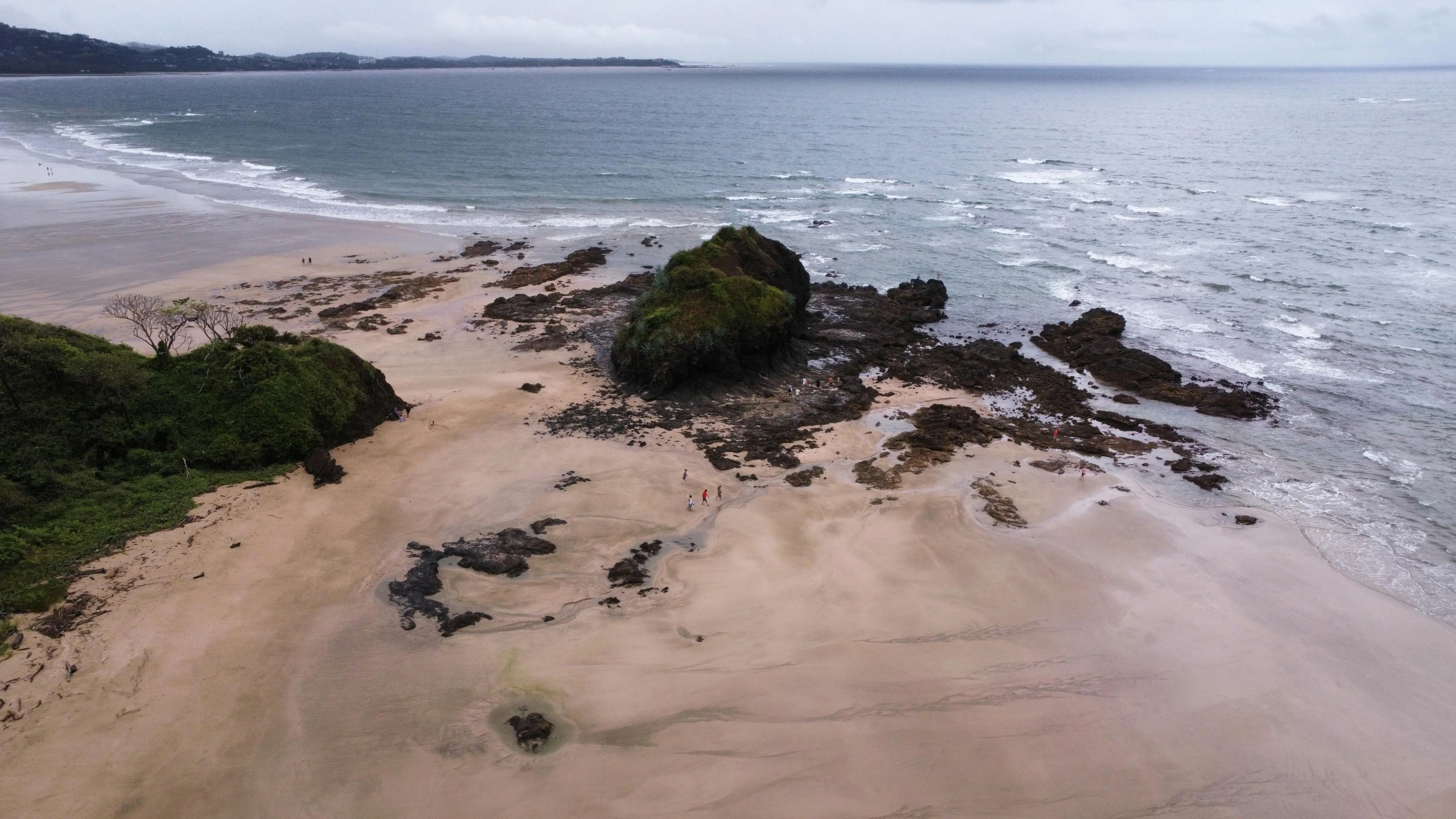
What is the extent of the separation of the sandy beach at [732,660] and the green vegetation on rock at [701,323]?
4.63 metres

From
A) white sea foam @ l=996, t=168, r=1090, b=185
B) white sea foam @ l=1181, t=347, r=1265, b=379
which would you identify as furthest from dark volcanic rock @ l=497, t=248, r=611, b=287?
white sea foam @ l=996, t=168, r=1090, b=185

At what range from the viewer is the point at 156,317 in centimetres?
2375

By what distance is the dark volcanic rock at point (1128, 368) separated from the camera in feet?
86.8

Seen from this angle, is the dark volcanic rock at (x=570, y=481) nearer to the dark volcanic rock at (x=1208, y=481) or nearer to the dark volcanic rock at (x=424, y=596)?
the dark volcanic rock at (x=424, y=596)

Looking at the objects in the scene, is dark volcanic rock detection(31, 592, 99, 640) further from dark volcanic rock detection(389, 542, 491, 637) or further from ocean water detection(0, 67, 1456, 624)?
ocean water detection(0, 67, 1456, 624)

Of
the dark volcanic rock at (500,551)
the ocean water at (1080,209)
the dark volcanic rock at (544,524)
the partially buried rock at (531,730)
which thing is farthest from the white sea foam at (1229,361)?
the partially buried rock at (531,730)

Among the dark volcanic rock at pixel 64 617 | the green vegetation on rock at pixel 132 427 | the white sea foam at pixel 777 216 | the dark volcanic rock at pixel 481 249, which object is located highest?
the white sea foam at pixel 777 216

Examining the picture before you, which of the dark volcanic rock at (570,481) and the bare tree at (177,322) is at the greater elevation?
the bare tree at (177,322)

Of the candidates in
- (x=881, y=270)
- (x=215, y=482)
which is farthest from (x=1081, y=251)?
(x=215, y=482)

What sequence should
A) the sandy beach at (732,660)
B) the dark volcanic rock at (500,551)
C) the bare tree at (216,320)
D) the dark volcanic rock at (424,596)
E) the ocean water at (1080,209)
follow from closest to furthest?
the sandy beach at (732,660) < the dark volcanic rock at (424,596) < the dark volcanic rock at (500,551) < the bare tree at (216,320) < the ocean water at (1080,209)

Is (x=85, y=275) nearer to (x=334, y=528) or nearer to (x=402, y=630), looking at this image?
(x=334, y=528)

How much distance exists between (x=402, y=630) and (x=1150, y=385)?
27.0m

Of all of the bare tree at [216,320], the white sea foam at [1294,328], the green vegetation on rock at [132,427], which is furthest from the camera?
the white sea foam at [1294,328]

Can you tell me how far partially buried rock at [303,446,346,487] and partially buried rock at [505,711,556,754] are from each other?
33.0 ft
